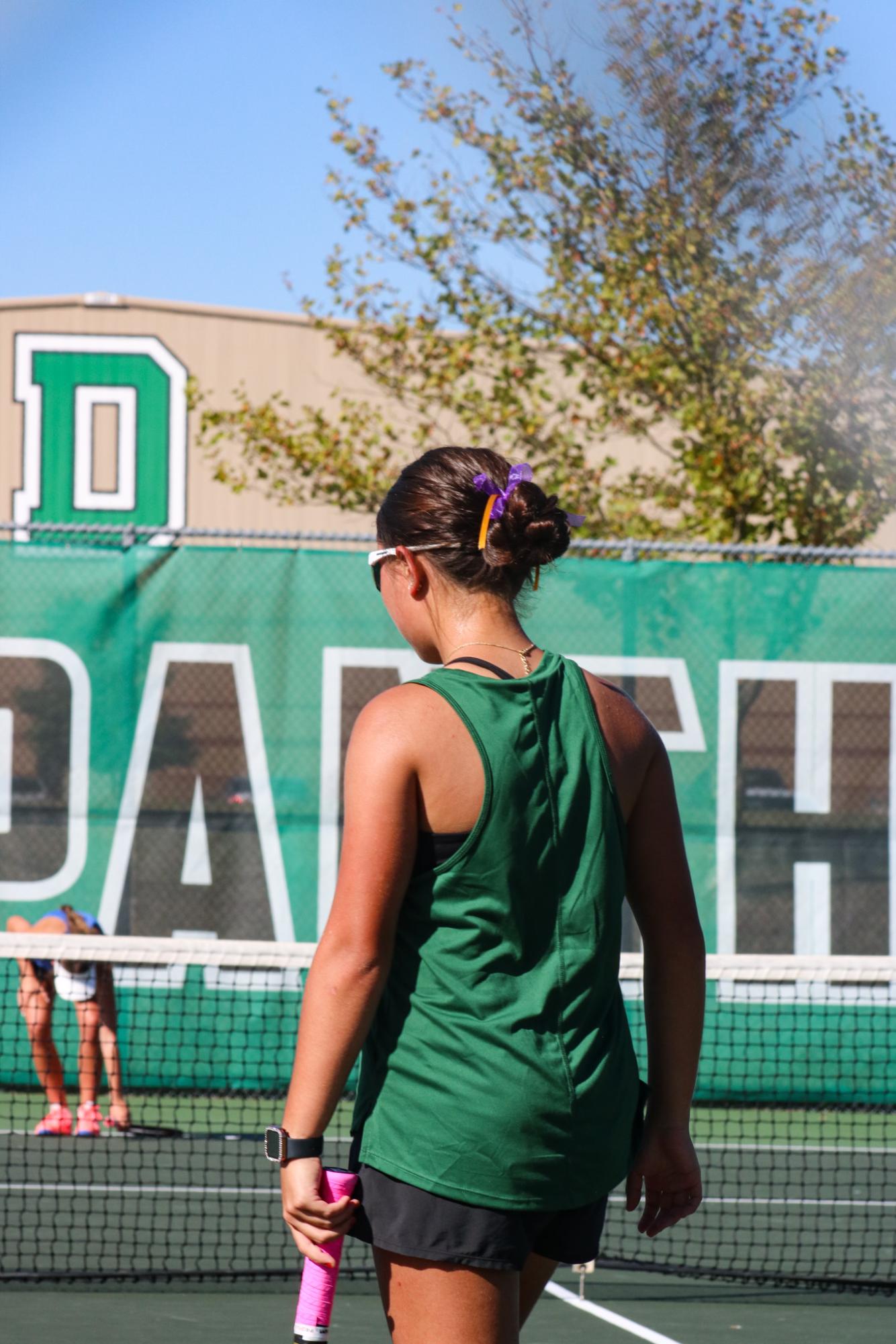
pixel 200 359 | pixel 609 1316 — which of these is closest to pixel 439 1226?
pixel 609 1316

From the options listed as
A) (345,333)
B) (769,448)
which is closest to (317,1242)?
(769,448)

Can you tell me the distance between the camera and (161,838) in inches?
332

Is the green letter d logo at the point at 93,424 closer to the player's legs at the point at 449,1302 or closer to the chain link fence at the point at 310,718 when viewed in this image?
the chain link fence at the point at 310,718

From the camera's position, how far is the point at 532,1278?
2137 mm

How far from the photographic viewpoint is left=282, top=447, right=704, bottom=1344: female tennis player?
197 centimetres

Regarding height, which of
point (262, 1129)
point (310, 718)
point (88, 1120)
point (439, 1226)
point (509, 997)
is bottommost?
point (262, 1129)

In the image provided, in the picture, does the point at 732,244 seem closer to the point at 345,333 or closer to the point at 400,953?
the point at 345,333

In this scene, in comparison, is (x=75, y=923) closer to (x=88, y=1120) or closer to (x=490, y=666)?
(x=88, y=1120)

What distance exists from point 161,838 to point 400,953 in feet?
21.5

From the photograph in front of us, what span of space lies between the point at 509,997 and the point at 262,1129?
609cm

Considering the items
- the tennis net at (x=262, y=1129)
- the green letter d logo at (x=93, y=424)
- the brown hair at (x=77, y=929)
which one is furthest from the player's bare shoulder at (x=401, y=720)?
the green letter d logo at (x=93, y=424)

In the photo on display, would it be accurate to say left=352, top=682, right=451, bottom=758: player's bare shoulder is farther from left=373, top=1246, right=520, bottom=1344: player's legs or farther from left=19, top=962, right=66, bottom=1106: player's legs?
left=19, top=962, right=66, bottom=1106: player's legs

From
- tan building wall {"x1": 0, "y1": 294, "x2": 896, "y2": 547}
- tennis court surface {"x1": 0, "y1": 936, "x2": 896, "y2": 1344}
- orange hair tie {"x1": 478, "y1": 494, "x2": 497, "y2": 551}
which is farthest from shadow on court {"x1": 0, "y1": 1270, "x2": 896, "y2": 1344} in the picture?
tan building wall {"x1": 0, "y1": 294, "x2": 896, "y2": 547}

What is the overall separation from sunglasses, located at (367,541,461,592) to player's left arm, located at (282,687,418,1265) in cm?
26
